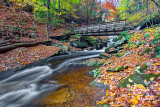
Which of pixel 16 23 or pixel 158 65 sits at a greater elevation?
pixel 16 23

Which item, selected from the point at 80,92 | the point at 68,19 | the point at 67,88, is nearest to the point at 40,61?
the point at 67,88

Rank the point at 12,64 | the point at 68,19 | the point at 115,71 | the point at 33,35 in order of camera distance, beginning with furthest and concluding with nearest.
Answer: the point at 68,19, the point at 33,35, the point at 12,64, the point at 115,71

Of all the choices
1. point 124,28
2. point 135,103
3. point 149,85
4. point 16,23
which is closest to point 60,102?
point 135,103

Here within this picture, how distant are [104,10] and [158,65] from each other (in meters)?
35.9

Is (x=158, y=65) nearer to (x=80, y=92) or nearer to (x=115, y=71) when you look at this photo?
(x=115, y=71)

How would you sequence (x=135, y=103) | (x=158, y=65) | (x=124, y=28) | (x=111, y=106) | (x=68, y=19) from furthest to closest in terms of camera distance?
(x=68, y=19), (x=124, y=28), (x=158, y=65), (x=111, y=106), (x=135, y=103)

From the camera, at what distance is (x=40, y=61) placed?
8.03 meters

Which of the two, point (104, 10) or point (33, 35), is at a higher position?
point (104, 10)

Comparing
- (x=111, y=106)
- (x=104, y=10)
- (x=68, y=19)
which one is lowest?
(x=111, y=106)

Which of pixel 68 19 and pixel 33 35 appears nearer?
pixel 33 35

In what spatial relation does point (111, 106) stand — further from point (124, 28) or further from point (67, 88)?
point (124, 28)

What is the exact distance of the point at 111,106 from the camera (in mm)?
2391

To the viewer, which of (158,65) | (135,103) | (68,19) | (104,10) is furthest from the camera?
(104,10)

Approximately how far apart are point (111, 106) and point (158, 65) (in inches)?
89.5
